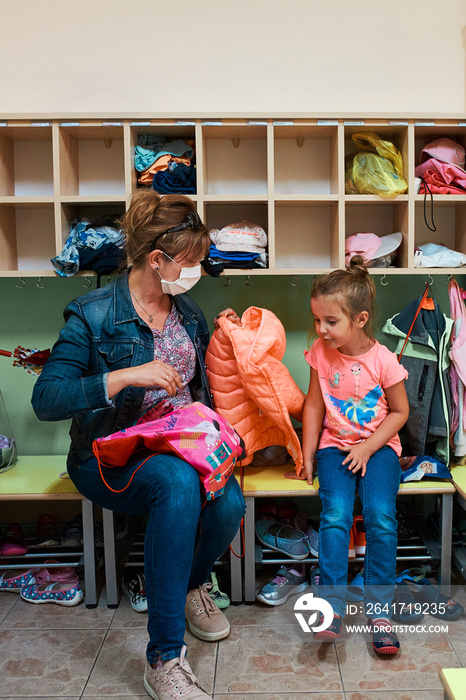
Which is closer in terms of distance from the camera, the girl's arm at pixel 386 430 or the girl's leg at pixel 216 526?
the girl's leg at pixel 216 526

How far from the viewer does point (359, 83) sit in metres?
2.56

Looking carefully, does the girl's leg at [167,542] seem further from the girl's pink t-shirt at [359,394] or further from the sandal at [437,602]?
the sandal at [437,602]

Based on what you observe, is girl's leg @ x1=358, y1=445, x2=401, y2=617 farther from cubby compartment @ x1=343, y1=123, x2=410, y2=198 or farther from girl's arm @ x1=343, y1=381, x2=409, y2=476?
cubby compartment @ x1=343, y1=123, x2=410, y2=198

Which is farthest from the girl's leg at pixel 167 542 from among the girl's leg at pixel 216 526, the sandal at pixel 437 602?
the sandal at pixel 437 602

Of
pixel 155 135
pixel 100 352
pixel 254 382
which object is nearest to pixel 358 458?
pixel 254 382

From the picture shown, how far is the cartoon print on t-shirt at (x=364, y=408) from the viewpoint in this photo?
2162mm

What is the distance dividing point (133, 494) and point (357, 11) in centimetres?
213

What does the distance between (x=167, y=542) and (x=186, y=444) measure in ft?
0.92

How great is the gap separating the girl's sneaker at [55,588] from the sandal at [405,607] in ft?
3.73

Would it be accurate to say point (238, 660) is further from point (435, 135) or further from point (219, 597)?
point (435, 135)

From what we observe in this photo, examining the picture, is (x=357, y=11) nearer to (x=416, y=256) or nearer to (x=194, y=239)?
(x=416, y=256)

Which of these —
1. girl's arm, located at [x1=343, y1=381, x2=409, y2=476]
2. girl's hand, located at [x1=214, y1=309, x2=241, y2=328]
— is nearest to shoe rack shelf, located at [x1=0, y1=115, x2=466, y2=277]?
girl's hand, located at [x1=214, y1=309, x2=241, y2=328]

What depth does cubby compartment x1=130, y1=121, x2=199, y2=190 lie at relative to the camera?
2364mm

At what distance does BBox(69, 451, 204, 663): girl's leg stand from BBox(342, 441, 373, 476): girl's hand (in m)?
0.59
